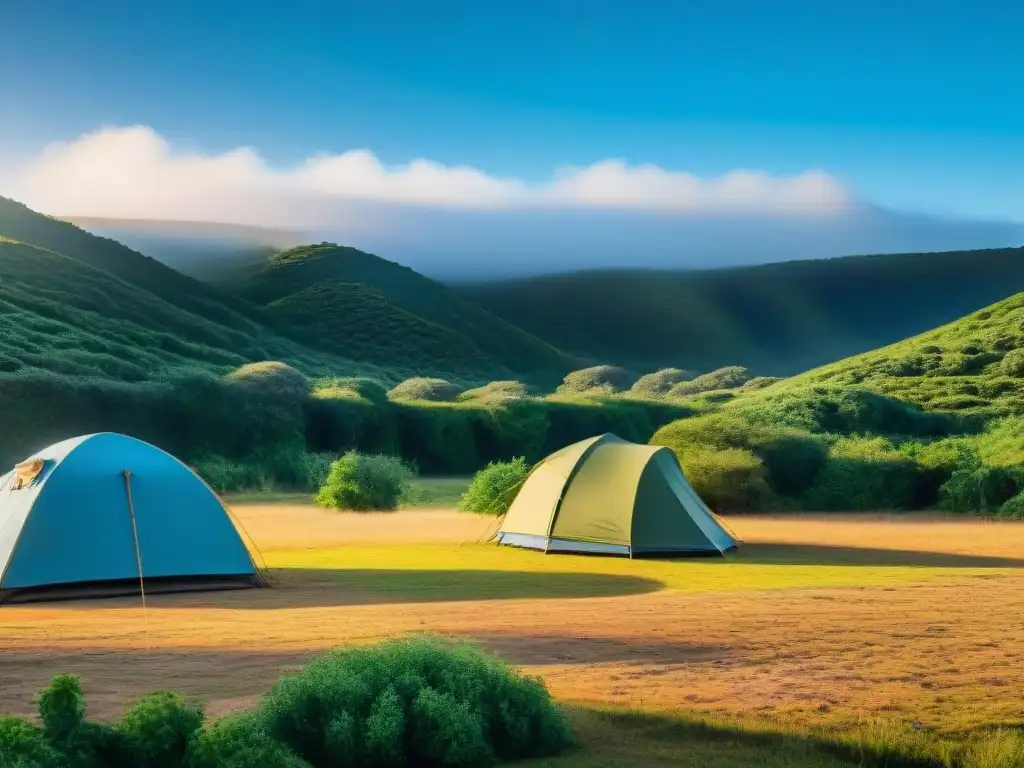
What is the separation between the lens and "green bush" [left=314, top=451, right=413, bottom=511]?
26.1 m

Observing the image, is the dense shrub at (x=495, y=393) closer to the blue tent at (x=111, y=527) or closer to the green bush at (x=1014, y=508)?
the green bush at (x=1014, y=508)

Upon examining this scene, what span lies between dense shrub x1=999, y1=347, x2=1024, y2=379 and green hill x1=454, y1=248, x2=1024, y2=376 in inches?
1732

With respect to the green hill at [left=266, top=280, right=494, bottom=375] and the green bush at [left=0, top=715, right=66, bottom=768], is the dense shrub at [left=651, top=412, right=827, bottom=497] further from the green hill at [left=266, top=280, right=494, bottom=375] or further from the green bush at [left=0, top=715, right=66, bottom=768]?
the green hill at [left=266, top=280, right=494, bottom=375]

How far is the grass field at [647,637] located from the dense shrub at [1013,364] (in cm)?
2874

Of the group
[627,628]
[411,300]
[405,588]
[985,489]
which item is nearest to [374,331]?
[411,300]

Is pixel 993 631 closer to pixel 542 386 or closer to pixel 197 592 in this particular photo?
pixel 197 592

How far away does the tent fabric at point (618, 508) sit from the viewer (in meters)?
18.4

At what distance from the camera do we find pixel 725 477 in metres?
26.9

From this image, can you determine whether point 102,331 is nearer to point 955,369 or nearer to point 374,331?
point 374,331

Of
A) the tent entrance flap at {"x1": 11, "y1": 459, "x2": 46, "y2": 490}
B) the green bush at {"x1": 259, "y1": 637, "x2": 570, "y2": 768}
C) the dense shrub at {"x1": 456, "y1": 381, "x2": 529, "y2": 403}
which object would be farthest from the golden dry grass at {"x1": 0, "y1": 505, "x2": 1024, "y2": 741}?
the dense shrub at {"x1": 456, "y1": 381, "x2": 529, "y2": 403}

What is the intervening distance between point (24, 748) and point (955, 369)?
46.2m

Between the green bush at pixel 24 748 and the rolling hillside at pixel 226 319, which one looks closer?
the green bush at pixel 24 748

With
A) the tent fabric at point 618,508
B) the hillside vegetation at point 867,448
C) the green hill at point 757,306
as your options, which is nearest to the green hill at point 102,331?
the hillside vegetation at point 867,448

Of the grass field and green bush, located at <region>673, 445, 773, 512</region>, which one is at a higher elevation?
green bush, located at <region>673, 445, 773, 512</region>
